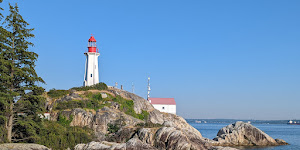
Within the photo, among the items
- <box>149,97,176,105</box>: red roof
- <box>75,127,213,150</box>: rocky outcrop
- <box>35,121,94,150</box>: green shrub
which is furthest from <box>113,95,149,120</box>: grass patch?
<box>149,97,176,105</box>: red roof

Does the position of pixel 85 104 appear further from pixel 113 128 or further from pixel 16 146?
pixel 16 146

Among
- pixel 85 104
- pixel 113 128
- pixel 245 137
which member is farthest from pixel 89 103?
pixel 245 137

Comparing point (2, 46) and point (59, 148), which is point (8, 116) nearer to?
point (2, 46)

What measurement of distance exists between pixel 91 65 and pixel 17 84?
3770cm

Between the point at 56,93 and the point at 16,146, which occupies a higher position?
the point at 56,93

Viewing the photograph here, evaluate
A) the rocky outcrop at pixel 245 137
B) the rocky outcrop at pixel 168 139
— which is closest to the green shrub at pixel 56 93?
the rocky outcrop at pixel 168 139

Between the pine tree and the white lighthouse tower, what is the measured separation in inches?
1444

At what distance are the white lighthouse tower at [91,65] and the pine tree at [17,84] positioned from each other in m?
36.7

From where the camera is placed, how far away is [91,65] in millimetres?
70125

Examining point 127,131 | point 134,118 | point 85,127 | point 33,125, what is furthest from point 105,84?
point 33,125

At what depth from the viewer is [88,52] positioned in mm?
70250

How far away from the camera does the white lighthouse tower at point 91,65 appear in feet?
230

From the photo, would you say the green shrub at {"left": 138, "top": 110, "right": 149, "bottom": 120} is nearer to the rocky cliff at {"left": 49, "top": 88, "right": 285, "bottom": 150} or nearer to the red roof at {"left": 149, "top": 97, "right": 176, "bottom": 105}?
the rocky cliff at {"left": 49, "top": 88, "right": 285, "bottom": 150}

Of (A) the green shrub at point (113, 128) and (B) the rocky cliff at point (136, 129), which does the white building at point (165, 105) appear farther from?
(A) the green shrub at point (113, 128)
